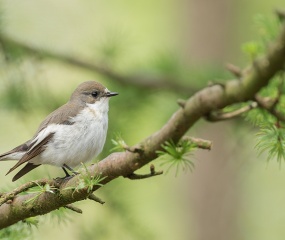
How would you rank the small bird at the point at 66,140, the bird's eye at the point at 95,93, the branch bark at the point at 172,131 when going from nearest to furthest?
1. the branch bark at the point at 172,131
2. the small bird at the point at 66,140
3. the bird's eye at the point at 95,93

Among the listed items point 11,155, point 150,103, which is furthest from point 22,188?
point 150,103

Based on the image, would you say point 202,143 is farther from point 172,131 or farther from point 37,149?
point 37,149

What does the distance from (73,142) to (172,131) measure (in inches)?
72.7

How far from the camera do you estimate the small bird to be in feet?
13.1

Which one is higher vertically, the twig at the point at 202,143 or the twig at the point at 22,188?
the twig at the point at 202,143

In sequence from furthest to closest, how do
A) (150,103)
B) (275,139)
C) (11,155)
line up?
(150,103) < (11,155) < (275,139)

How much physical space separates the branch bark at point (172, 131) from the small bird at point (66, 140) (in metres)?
1.04

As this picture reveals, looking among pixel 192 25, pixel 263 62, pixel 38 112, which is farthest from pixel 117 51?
pixel 263 62

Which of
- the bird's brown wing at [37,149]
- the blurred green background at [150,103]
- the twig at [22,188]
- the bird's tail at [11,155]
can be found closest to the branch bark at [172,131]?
the twig at [22,188]

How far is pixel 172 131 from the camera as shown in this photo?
2.29 m

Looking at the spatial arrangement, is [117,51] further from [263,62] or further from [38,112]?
[263,62]

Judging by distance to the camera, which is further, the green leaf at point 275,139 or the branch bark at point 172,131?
the green leaf at point 275,139

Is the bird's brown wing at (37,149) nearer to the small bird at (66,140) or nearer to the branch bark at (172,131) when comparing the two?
the small bird at (66,140)

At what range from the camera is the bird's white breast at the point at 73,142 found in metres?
4.01
